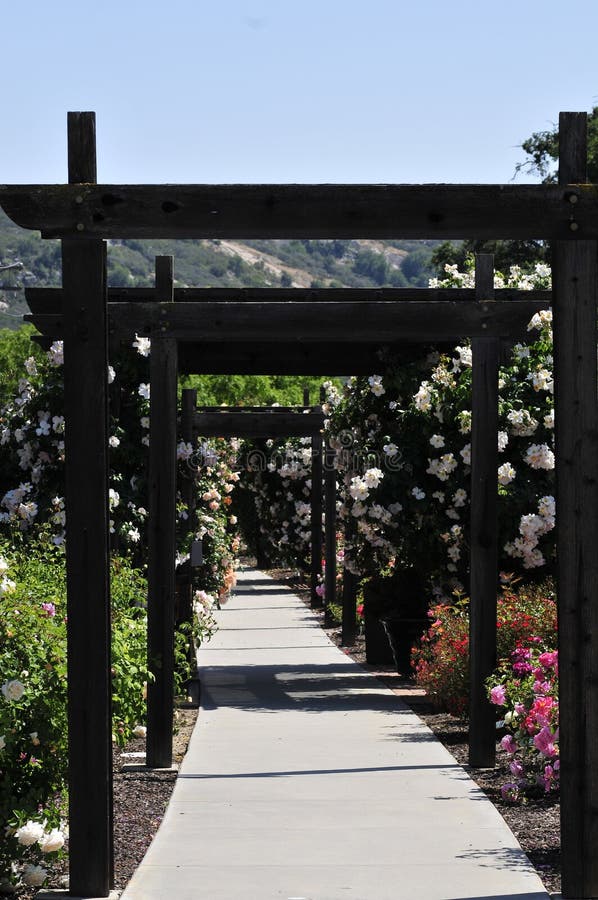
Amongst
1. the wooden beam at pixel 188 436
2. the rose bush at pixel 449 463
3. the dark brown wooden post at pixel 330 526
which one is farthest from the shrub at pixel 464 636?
the dark brown wooden post at pixel 330 526

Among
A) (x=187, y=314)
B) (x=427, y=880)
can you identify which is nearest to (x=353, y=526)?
(x=187, y=314)

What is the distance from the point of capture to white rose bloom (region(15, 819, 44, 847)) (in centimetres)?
603

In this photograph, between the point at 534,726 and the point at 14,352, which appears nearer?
the point at 534,726

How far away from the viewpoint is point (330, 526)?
23.5 metres

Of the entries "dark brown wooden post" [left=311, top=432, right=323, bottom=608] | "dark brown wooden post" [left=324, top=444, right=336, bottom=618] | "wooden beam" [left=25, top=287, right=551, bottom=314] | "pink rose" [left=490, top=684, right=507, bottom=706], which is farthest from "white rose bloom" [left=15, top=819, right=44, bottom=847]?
"dark brown wooden post" [left=311, top=432, right=323, bottom=608]

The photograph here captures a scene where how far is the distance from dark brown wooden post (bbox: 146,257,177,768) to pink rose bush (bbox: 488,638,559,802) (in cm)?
226

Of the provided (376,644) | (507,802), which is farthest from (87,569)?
(376,644)

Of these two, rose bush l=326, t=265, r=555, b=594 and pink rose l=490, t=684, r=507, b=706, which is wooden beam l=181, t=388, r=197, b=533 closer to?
rose bush l=326, t=265, r=555, b=594

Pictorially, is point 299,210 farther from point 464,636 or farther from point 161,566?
point 464,636

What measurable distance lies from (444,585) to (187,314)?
16.8 feet

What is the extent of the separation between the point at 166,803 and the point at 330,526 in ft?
49.4

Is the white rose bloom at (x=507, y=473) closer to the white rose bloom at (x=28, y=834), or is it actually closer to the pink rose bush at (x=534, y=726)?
the pink rose bush at (x=534, y=726)

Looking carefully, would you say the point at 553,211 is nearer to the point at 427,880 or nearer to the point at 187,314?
the point at 427,880

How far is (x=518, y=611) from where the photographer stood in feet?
37.8
